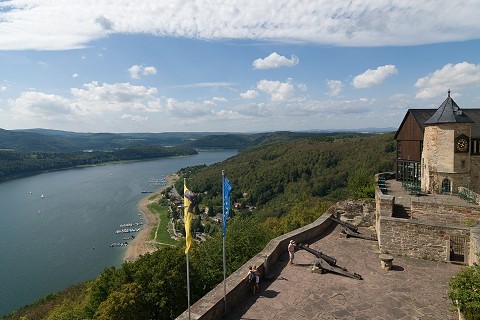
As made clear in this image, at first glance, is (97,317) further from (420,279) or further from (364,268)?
(420,279)

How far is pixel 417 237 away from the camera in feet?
34.4

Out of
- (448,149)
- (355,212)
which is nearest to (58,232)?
(355,212)

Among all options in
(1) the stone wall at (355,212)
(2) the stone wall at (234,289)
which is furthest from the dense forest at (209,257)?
(2) the stone wall at (234,289)

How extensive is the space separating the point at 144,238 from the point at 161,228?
809cm

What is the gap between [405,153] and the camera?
23438 millimetres

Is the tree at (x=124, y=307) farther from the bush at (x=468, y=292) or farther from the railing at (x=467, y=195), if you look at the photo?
the railing at (x=467, y=195)

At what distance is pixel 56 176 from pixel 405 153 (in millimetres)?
176628

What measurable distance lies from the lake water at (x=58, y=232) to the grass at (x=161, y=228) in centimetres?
602

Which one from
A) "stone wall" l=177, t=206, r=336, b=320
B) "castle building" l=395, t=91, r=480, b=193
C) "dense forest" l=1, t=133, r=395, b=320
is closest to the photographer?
"stone wall" l=177, t=206, r=336, b=320

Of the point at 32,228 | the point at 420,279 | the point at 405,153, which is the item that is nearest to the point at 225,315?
the point at 420,279

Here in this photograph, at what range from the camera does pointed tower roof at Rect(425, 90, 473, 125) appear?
56.0 feet

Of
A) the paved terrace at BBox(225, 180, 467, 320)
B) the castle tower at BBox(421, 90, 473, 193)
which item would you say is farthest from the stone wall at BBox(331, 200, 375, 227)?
the castle tower at BBox(421, 90, 473, 193)

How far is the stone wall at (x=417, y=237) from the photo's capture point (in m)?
10.1

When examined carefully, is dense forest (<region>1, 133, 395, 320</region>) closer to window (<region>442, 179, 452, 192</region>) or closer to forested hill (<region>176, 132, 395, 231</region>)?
forested hill (<region>176, 132, 395, 231</region>)
